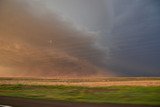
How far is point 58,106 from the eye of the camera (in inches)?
986

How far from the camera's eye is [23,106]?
2475cm

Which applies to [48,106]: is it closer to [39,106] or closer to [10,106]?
[39,106]

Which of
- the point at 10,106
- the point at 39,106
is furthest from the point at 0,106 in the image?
the point at 39,106

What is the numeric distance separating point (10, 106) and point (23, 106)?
140 centimetres

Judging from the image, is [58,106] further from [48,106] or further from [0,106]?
[0,106]

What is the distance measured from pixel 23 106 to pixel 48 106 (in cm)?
210

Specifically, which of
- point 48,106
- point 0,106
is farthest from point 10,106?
point 48,106

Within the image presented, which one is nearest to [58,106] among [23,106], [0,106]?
[23,106]

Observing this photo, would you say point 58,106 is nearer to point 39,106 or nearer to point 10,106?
point 39,106

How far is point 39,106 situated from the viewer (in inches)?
982

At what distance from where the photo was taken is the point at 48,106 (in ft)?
82.1

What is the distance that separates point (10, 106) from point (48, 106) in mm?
3342

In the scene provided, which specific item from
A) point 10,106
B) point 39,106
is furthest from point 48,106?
point 10,106

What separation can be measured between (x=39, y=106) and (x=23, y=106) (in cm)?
134
